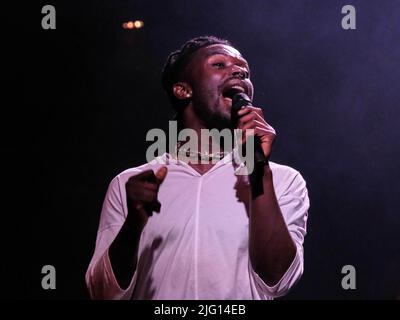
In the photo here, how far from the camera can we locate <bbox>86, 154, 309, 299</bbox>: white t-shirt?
1.77 meters

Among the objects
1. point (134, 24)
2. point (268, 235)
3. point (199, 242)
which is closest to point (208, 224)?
point (199, 242)

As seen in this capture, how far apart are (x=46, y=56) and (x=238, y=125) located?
1033 mm

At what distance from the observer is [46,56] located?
2365 mm

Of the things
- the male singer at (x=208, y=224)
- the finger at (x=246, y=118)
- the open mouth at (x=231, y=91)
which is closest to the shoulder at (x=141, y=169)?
the male singer at (x=208, y=224)

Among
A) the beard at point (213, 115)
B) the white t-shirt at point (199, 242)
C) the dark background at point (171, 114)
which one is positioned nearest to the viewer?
the white t-shirt at point (199, 242)

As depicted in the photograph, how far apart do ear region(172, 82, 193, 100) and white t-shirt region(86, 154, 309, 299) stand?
0.30m

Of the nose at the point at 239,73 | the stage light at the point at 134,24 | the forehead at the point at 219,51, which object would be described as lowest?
the nose at the point at 239,73

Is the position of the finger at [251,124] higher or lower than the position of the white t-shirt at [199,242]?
higher

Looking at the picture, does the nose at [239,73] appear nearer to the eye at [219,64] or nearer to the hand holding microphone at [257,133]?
the eye at [219,64]

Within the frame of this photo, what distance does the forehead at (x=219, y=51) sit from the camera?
2.09 meters

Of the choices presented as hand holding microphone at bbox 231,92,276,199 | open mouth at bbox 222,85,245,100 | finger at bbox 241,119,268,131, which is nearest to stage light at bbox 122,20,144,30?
open mouth at bbox 222,85,245,100

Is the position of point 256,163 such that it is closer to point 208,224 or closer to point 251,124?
point 251,124

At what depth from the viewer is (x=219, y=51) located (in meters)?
2.11
